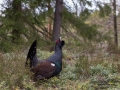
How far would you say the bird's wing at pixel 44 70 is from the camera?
6.04m

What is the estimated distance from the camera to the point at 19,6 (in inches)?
463

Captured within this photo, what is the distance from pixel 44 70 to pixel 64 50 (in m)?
6.12

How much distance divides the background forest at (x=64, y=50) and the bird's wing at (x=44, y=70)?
0.16 metres

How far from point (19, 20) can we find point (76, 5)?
3451 millimetres

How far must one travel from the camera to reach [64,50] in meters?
12.2

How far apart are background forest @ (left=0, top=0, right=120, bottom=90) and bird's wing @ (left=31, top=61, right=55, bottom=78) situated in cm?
16

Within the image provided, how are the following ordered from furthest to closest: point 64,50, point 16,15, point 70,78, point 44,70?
point 64,50, point 16,15, point 70,78, point 44,70

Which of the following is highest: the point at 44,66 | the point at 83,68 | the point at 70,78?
the point at 44,66

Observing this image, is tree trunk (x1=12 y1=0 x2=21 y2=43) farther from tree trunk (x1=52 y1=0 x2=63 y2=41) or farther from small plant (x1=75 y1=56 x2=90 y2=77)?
small plant (x1=75 y1=56 x2=90 y2=77)

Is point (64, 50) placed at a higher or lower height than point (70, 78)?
higher

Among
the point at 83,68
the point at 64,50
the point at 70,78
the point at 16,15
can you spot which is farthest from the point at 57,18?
the point at 70,78

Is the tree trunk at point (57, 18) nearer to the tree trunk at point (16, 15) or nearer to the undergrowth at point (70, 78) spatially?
the tree trunk at point (16, 15)

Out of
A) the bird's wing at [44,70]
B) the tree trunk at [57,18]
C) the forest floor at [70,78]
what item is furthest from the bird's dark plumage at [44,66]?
→ the tree trunk at [57,18]

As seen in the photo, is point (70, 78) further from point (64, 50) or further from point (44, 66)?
point (64, 50)
